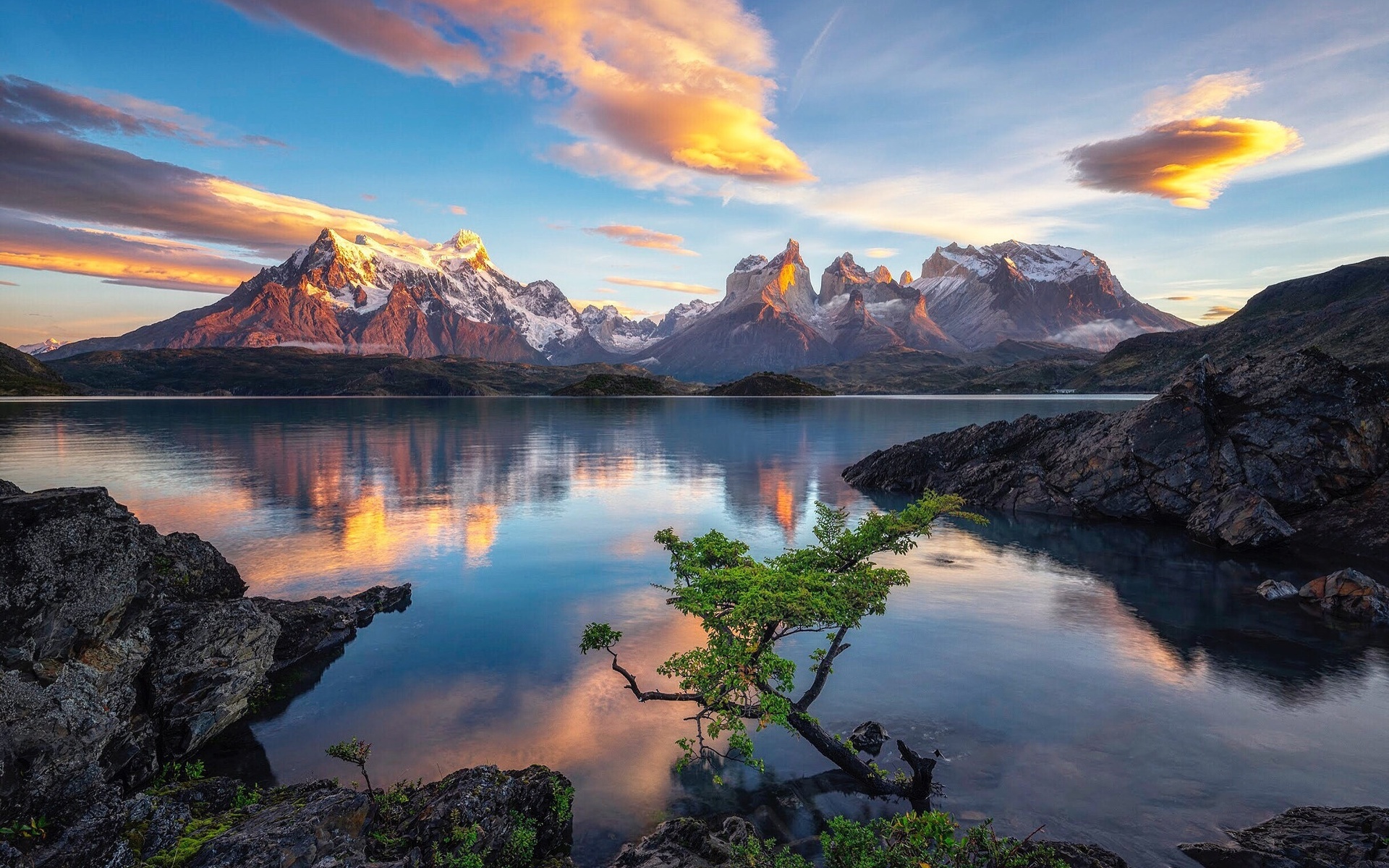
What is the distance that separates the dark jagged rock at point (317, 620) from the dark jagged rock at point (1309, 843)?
3246 cm

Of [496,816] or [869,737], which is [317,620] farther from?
[869,737]

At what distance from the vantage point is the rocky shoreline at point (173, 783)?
13023mm

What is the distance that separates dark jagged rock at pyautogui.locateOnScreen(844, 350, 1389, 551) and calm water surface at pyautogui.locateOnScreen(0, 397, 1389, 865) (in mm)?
3053

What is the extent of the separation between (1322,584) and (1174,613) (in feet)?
26.4

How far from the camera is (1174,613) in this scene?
3497cm

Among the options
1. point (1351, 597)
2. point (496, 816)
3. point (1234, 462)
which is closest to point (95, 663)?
point (496, 816)

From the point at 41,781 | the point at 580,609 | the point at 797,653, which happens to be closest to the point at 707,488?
the point at 580,609

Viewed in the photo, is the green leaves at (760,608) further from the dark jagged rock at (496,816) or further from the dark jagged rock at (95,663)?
the dark jagged rock at (95,663)

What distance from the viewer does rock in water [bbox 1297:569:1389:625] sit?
3186 cm

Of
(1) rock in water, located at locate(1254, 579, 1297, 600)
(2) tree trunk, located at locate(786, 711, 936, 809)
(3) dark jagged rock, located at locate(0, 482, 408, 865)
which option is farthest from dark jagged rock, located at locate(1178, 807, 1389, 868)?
(3) dark jagged rock, located at locate(0, 482, 408, 865)

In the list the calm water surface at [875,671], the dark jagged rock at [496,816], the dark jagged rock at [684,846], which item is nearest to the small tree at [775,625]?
the calm water surface at [875,671]

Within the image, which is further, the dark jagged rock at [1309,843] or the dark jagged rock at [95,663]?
the dark jagged rock at [1309,843]

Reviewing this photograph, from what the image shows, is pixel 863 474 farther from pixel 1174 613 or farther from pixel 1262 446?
pixel 1174 613

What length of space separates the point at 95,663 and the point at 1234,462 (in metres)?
68.4
